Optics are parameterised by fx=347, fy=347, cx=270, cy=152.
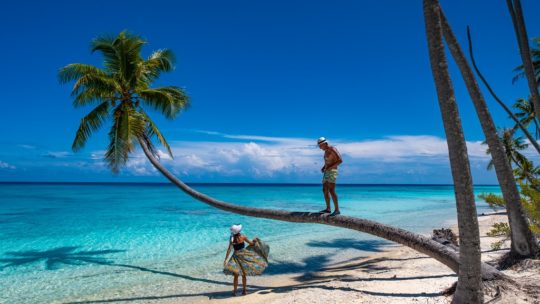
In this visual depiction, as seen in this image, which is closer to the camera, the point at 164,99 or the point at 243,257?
the point at 243,257

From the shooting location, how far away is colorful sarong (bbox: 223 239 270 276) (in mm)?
8203

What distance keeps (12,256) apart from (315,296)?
1248 centimetres

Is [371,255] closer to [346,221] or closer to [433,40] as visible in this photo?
[346,221]

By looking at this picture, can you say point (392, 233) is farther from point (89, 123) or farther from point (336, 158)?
point (89, 123)

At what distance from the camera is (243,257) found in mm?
8242

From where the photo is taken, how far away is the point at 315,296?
7.55 m

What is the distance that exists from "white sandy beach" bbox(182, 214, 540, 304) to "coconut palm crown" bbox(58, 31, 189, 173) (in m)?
5.92

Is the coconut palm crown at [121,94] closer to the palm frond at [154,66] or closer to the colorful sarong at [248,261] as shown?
the palm frond at [154,66]

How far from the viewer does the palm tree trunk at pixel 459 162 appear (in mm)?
4500

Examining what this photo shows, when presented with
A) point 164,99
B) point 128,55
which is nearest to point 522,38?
point 164,99

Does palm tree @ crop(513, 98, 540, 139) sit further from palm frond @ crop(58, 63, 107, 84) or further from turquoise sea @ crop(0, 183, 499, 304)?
palm frond @ crop(58, 63, 107, 84)

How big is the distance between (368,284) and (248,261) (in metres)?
2.90

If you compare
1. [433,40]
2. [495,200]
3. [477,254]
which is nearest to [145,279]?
[477,254]

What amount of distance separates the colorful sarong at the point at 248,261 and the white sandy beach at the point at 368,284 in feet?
2.05
